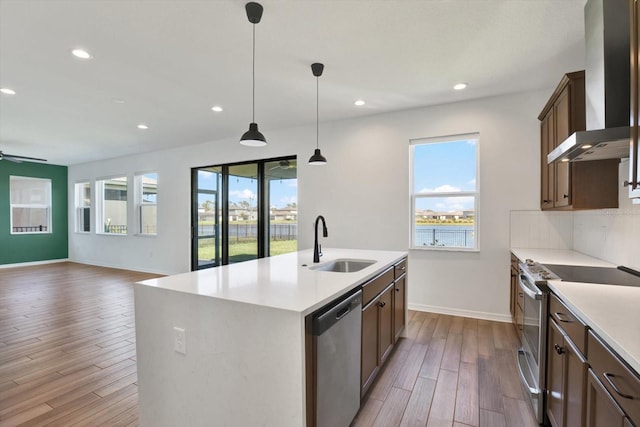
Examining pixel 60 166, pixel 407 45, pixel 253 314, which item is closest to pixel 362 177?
pixel 407 45

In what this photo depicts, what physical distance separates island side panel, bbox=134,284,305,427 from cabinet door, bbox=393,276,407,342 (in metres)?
1.69

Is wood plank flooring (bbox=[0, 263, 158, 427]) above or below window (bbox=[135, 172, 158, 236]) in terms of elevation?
below

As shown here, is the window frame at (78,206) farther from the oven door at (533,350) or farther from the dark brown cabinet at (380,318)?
the oven door at (533,350)

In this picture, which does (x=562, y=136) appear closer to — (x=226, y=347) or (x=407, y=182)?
(x=407, y=182)

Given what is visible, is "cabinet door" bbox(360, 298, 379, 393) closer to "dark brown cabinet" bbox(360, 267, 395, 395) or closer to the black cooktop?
"dark brown cabinet" bbox(360, 267, 395, 395)

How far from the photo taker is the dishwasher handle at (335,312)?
55.7 inches

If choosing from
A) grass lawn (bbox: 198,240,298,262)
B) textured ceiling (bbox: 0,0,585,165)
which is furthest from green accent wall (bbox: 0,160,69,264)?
grass lawn (bbox: 198,240,298,262)

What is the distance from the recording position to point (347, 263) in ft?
9.60

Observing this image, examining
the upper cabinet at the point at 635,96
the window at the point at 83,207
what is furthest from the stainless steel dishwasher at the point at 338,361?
the window at the point at 83,207

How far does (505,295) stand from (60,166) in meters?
11.0

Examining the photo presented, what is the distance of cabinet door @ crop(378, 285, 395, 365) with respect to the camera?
2369mm

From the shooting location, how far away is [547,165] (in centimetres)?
328

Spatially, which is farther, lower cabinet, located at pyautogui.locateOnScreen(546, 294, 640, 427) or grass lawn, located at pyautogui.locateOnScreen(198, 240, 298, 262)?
grass lawn, located at pyautogui.locateOnScreen(198, 240, 298, 262)

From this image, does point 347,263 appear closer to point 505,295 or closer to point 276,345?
point 276,345
